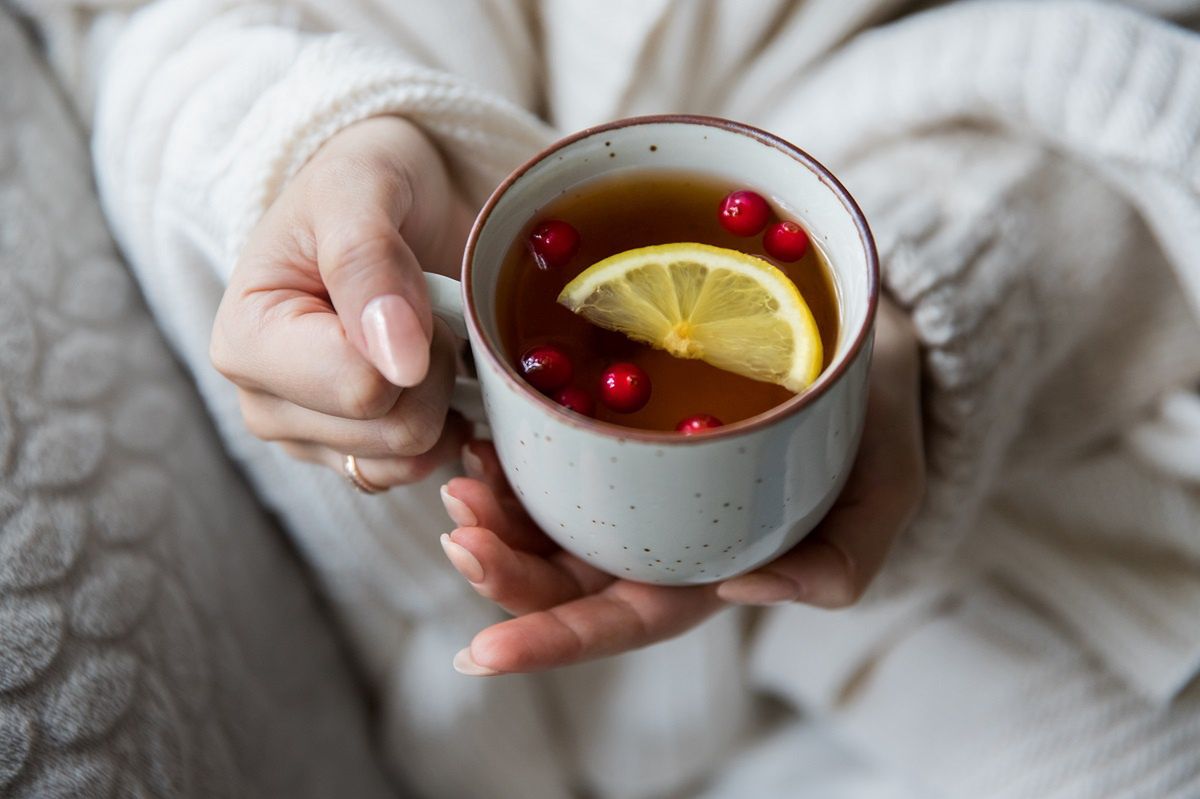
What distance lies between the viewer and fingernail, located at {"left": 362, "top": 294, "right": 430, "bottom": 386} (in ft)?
1.43

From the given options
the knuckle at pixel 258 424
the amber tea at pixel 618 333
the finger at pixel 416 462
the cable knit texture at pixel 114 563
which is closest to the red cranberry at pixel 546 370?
the amber tea at pixel 618 333

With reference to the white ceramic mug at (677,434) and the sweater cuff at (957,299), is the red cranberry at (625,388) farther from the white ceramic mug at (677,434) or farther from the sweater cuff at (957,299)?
the sweater cuff at (957,299)

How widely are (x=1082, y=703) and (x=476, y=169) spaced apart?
2.25ft

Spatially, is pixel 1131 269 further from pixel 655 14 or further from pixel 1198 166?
pixel 655 14

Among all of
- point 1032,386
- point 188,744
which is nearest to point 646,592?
point 188,744

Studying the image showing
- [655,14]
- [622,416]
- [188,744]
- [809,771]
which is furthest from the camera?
[809,771]

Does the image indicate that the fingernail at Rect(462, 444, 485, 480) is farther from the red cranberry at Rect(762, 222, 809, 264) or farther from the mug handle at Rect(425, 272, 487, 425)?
the red cranberry at Rect(762, 222, 809, 264)

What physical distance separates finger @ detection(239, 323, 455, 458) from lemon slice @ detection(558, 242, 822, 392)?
0.27 feet

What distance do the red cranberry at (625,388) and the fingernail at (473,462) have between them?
0.43 ft

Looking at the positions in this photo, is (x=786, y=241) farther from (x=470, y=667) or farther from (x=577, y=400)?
(x=470, y=667)

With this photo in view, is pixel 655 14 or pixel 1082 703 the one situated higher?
A: pixel 655 14

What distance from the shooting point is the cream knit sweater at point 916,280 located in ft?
2.16

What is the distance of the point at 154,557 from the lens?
64cm

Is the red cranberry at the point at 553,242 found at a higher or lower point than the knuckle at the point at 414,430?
higher
